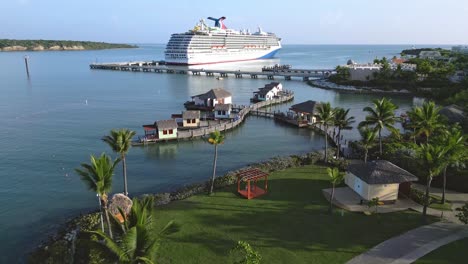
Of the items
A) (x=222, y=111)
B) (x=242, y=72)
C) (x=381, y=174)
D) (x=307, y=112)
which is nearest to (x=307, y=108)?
(x=307, y=112)

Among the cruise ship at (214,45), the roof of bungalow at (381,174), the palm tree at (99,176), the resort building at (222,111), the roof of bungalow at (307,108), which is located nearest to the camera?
the palm tree at (99,176)

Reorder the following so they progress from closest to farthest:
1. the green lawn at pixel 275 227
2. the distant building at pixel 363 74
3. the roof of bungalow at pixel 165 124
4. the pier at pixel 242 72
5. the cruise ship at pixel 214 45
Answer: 1. the green lawn at pixel 275 227
2. the roof of bungalow at pixel 165 124
3. the distant building at pixel 363 74
4. the pier at pixel 242 72
5. the cruise ship at pixel 214 45

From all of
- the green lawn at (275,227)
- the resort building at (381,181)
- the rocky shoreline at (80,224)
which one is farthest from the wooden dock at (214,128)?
the resort building at (381,181)

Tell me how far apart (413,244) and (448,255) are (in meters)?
1.74

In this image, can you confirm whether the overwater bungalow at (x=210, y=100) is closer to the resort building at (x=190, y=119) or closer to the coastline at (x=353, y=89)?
the resort building at (x=190, y=119)

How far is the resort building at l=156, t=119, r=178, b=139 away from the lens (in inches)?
1812

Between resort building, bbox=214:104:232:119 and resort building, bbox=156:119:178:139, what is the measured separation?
1235 centimetres

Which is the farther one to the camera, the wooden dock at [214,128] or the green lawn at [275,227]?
the wooden dock at [214,128]

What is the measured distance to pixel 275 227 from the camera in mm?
22547

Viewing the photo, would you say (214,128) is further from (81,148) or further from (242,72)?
(242,72)

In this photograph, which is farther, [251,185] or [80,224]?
[251,185]

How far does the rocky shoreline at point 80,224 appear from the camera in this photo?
795 inches

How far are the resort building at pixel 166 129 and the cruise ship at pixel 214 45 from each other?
10728cm

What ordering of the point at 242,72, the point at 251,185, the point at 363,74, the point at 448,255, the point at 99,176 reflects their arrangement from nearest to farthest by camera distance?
the point at 99,176 → the point at 448,255 → the point at 251,185 → the point at 363,74 → the point at 242,72
